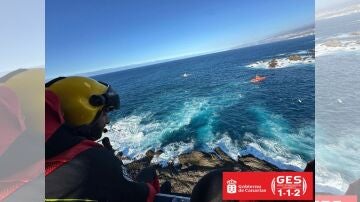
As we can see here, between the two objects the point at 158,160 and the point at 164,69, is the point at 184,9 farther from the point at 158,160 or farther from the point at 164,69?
the point at 158,160

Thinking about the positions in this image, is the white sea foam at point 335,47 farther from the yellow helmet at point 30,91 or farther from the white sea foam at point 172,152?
the yellow helmet at point 30,91

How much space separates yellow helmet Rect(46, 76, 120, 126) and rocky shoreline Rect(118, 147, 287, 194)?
0.37 m

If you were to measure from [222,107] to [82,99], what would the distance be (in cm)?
71

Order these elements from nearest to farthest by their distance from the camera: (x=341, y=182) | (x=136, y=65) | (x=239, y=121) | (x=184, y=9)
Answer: (x=341, y=182) → (x=239, y=121) → (x=184, y=9) → (x=136, y=65)

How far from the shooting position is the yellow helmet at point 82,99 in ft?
8.70

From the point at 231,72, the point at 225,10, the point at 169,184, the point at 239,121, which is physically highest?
the point at 225,10

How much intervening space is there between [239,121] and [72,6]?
1044 millimetres

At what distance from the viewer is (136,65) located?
2.87 m

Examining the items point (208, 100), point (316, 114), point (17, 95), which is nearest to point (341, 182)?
point (316, 114)

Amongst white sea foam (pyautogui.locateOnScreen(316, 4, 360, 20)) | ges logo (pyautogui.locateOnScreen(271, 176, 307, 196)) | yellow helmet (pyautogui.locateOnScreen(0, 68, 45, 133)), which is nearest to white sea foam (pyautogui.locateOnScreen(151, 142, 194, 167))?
ges logo (pyautogui.locateOnScreen(271, 176, 307, 196))

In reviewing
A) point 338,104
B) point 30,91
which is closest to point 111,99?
point 30,91

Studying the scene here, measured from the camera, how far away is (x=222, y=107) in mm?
2559

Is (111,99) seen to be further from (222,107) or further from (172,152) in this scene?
(222,107)

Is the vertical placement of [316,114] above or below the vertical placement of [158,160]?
above
